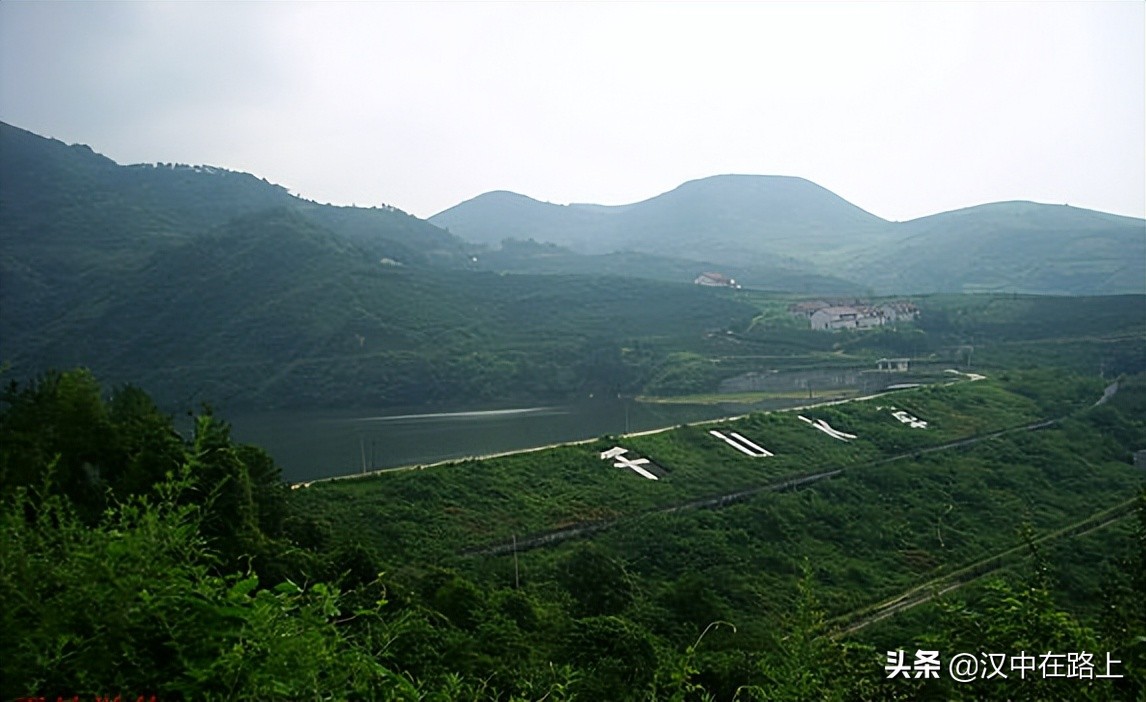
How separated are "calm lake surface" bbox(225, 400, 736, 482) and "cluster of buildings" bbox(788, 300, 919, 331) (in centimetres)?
1680

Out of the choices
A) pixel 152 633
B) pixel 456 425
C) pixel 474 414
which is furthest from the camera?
pixel 474 414

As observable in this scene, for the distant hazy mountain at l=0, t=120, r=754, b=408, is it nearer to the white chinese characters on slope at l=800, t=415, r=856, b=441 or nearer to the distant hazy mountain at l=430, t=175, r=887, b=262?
the white chinese characters on slope at l=800, t=415, r=856, b=441

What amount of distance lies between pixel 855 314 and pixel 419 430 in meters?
29.8

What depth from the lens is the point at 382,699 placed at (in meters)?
2.45

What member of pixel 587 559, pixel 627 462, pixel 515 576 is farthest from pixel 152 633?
pixel 627 462

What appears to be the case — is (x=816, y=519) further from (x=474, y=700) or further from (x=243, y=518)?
(x=474, y=700)

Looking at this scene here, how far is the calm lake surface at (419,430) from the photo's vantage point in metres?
26.6

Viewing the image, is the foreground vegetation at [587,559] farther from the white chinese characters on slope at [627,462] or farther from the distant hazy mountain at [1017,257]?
the distant hazy mountain at [1017,257]

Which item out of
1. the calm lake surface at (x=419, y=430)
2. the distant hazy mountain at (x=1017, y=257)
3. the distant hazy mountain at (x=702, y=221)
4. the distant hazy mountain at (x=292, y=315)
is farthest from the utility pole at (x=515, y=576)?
the distant hazy mountain at (x=702, y=221)

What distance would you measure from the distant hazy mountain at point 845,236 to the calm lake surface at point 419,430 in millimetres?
Result: 55845

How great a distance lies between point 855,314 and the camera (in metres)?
50.0

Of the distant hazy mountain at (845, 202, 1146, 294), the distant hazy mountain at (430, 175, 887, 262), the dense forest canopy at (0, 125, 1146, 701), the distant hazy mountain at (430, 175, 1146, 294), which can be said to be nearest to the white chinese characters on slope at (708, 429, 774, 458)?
the dense forest canopy at (0, 125, 1146, 701)

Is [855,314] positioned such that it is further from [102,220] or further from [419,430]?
[102,220]

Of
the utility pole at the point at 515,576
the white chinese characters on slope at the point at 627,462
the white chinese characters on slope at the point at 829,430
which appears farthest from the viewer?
the white chinese characters on slope at the point at 829,430
